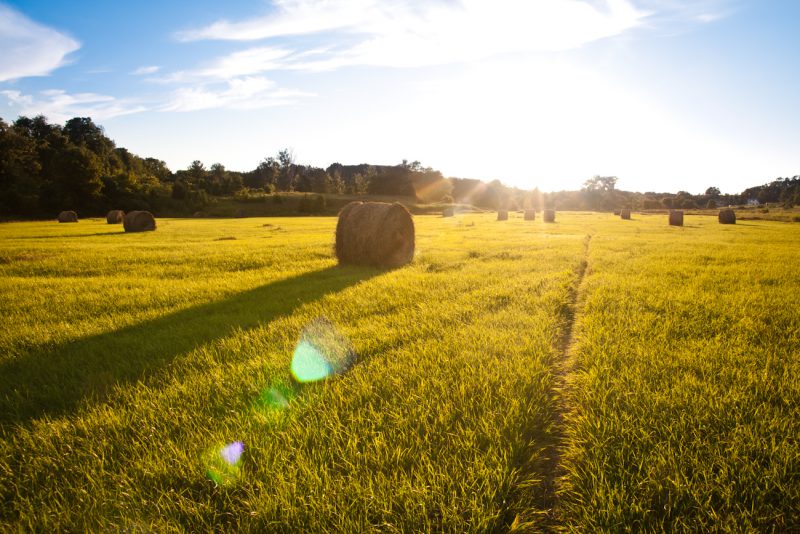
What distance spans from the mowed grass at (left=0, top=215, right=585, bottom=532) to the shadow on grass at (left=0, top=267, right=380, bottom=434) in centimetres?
2

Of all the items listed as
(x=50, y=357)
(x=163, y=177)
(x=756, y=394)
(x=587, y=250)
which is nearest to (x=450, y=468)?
(x=756, y=394)

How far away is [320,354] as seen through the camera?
3.84m

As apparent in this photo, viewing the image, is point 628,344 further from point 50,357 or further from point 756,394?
point 50,357

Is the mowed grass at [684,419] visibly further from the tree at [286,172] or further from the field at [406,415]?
the tree at [286,172]

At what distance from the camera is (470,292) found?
6.61m

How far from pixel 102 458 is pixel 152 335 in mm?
2726

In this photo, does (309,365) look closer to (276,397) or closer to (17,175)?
(276,397)

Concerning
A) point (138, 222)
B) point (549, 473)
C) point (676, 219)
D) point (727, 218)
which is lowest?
point (549, 473)

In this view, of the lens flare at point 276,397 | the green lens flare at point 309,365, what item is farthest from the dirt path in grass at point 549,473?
the green lens flare at point 309,365

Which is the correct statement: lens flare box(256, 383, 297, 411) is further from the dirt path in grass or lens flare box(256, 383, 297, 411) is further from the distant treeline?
the distant treeline

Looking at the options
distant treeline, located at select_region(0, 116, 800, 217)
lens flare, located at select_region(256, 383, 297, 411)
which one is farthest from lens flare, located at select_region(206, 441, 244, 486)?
distant treeline, located at select_region(0, 116, 800, 217)

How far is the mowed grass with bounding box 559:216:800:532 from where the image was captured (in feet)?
6.17

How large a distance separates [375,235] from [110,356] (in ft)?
22.7

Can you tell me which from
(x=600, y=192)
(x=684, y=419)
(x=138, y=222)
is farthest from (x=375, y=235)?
(x=600, y=192)
